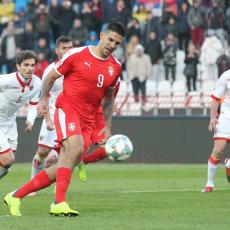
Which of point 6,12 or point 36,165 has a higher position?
point 6,12

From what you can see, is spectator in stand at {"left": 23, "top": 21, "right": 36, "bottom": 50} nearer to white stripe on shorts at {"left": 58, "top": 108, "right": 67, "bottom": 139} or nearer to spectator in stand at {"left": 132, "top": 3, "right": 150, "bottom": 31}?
spectator in stand at {"left": 132, "top": 3, "right": 150, "bottom": 31}

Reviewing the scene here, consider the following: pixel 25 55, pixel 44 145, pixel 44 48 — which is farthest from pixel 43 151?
pixel 44 48

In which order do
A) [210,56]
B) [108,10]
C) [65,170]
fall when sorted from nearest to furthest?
[65,170], [210,56], [108,10]

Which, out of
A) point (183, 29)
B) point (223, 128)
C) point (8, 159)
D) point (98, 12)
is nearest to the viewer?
point (8, 159)

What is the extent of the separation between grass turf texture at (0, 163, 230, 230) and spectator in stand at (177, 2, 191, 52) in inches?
272

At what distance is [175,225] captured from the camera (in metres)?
9.31

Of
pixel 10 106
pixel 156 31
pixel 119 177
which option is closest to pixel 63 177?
pixel 10 106

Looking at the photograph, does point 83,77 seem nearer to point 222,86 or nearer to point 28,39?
point 222,86

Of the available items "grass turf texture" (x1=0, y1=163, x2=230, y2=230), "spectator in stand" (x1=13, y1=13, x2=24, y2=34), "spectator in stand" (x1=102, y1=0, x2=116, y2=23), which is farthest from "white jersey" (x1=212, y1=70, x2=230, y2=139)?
"spectator in stand" (x1=13, y1=13, x2=24, y2=34)

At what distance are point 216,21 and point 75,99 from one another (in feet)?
49.1

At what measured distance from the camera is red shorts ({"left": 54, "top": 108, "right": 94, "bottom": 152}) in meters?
10.3

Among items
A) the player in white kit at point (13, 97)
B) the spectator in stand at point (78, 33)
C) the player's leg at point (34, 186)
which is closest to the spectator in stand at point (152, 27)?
the spectator in stand at point (78, 33)

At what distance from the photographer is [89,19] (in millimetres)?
27078

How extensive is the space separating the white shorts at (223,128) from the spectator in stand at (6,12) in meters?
15.2
